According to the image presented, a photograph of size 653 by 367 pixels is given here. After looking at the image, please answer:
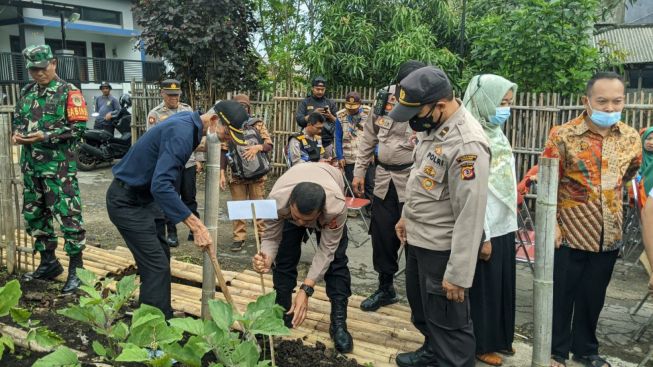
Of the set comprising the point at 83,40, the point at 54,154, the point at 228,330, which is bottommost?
the point at 228,330

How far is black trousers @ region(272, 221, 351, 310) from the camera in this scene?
339 centimetres

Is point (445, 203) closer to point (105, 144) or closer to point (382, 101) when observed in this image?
point (382, 101)

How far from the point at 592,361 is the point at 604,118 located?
145 centimetres

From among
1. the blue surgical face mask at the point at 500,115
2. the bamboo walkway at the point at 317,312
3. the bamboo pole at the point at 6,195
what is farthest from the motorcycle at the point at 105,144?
the blue surgical face mask at the point at 500,115

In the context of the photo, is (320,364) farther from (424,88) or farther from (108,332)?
(424,88)

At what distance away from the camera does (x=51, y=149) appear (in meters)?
4.07

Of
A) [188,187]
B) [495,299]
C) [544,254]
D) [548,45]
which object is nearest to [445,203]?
[544,254]

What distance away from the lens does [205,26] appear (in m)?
9.97

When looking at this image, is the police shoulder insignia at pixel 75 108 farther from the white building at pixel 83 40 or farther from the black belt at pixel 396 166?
the white building at pixel 83 40

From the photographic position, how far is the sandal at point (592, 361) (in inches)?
124

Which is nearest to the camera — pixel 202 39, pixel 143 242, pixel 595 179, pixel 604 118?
pixel 604 118

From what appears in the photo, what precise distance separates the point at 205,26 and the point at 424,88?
835cm

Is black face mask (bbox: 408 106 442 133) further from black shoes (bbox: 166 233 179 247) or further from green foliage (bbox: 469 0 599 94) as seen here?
green foliage (bbox: 469 0 599 94)

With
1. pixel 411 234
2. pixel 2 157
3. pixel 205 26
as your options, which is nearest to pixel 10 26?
pixel 205 26
